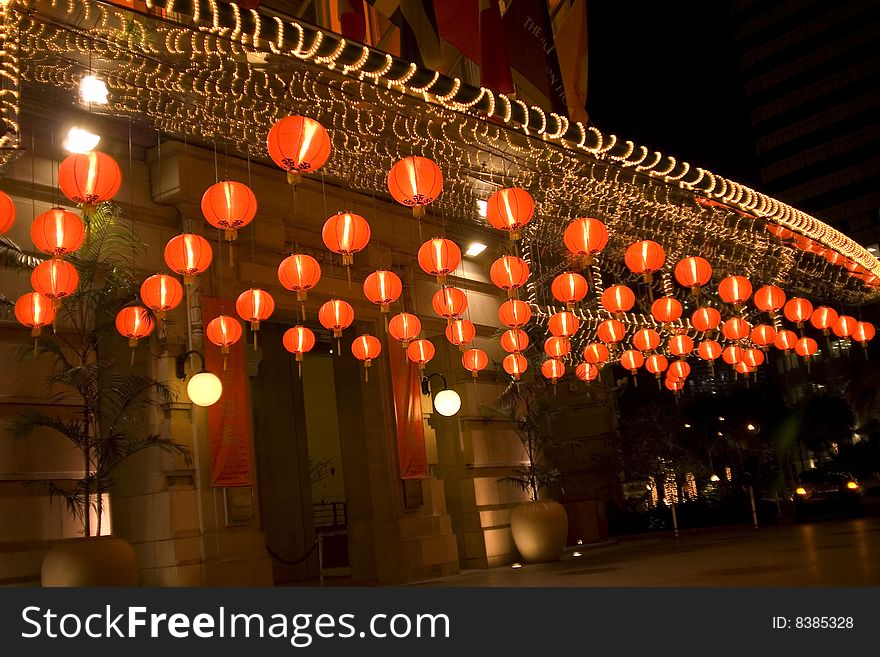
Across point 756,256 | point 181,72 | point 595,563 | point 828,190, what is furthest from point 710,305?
point 828,190

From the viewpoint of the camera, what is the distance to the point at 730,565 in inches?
320

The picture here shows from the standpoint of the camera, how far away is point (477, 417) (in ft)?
41.7

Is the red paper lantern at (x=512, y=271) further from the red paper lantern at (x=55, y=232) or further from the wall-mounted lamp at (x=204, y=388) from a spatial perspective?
the red paper lantern at (x=55, y=232)

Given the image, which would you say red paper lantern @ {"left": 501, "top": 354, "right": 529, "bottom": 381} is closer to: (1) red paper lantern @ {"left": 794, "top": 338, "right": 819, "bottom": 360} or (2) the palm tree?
(2) the palm tree

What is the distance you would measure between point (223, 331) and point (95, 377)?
5.85 ft

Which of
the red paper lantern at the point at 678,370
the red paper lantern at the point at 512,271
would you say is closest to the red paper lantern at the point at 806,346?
the red paper lantern at the point at 678,370

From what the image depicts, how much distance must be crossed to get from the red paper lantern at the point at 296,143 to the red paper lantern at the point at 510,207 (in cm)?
217

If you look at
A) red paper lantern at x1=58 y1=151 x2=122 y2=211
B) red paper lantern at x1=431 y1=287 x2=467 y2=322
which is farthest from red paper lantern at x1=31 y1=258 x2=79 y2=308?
red paper lantern at x1=431 y1=287 x2=467 y2=322

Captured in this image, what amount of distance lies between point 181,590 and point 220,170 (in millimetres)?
6475

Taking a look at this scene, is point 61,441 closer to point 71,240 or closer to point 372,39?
point 71,240

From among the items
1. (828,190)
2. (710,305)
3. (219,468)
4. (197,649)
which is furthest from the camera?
(828,190)

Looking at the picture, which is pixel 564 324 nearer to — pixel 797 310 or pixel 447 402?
pixel 447 402

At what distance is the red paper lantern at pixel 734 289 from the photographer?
11938 millimetres

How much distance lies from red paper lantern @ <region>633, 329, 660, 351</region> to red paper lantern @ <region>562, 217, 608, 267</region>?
12.1 feet
